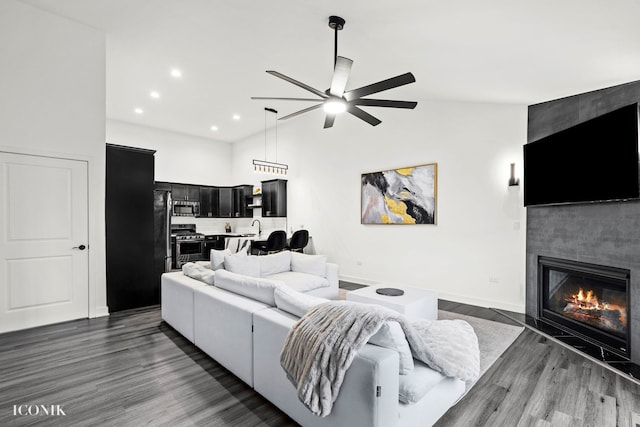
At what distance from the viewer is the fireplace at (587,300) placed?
2.90 m

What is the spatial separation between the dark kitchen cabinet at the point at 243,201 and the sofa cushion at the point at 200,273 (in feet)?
15.6

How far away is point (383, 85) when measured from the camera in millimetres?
2764

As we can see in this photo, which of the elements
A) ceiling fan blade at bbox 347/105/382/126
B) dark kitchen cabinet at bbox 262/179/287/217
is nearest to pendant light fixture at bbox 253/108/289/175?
dark kitchen cabinet at bbox 262/179/287/217

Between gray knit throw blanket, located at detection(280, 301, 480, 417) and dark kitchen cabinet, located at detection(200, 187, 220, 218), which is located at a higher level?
dark kitchen cabinet, located at detection(200, 187, 220, 218)

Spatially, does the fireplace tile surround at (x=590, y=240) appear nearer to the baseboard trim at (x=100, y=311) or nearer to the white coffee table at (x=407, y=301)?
the white coffee table at (x=407, y=301)

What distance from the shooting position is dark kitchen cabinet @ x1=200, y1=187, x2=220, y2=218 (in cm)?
811

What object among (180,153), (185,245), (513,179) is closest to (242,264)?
(513,179)

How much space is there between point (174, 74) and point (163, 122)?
2623mm

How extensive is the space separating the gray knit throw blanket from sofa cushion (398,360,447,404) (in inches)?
2.0

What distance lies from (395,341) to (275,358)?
81 centimetres

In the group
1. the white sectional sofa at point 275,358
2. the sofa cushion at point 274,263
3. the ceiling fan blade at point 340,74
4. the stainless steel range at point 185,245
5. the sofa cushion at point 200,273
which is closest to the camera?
the white sectional sofa at point 275,358

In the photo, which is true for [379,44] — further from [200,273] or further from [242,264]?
[200,273]

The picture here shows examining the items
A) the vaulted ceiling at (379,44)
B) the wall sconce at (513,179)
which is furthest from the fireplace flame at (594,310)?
the vaulted ceiling at (379,44)

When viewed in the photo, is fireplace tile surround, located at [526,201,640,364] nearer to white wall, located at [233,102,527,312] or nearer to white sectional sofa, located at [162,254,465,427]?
white wall, located at [233,102,527,312]
